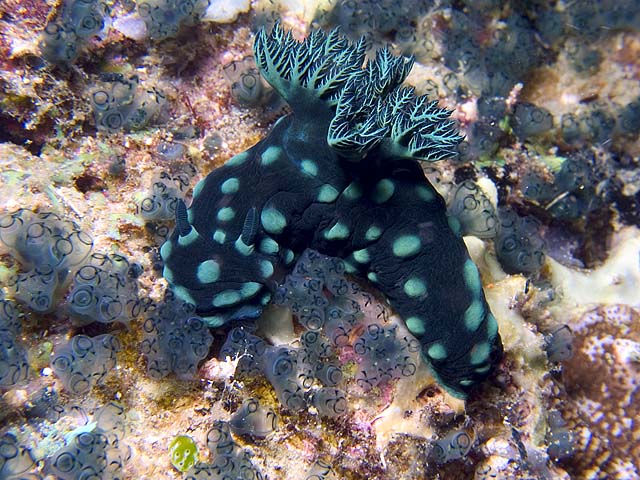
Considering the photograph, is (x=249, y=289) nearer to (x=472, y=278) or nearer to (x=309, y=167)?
(x=309, y=167)

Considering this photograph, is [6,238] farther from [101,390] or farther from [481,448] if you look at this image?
[481,448]

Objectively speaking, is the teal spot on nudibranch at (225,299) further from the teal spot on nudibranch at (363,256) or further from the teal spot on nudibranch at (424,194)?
the teal spot on nudibranch at (424,194)

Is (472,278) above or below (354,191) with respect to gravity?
below

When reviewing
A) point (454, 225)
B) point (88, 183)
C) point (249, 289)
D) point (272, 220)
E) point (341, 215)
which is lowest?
point (249, 289)

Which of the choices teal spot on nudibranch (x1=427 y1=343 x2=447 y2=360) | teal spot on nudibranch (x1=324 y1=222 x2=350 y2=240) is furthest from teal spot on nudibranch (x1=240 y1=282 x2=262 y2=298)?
teal spot on nudibranch (x1=427 y1=343 x2=447 y2=360)

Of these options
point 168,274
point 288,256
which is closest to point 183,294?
point 168,274

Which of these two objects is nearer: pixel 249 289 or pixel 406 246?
pixel 249 289

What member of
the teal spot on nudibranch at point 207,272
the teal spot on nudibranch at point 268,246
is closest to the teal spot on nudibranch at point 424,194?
the teal spot on nudibranch at point 268,246

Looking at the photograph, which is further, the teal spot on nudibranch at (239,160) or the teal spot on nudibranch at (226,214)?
the teal spot on nudibranch at (239,160)
